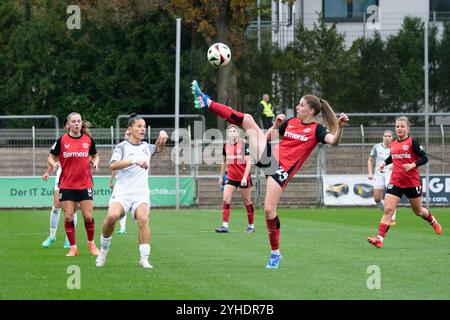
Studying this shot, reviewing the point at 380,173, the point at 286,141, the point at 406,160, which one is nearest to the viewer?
the point at 286,141

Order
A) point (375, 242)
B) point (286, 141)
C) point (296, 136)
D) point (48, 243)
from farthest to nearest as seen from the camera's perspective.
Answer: point (48, 243)
point (375, 242)
point (286, 141)
point (296, 136)

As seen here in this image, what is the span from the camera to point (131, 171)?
13.1 m

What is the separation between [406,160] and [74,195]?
6.04m

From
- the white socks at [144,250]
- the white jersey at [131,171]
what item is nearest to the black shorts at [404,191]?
the white jersey at [131,171]

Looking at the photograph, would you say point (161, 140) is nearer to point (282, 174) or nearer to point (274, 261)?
point (282, 174)

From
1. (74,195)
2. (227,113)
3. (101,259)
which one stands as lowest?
(101,259)

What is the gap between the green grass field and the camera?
10484 millimetres

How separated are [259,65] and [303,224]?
1605 cm

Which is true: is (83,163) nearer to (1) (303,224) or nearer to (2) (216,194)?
(1) (303,224)

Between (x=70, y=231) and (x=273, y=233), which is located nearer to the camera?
(x=273, y=233)

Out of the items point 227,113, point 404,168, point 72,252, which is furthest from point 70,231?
point 404,168

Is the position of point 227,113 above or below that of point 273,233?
above

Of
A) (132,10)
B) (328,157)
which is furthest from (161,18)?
(328,157)

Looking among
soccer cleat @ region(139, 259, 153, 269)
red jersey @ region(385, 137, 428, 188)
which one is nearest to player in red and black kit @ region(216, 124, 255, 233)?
red jersey @ region(385, 137, 428, 188)
